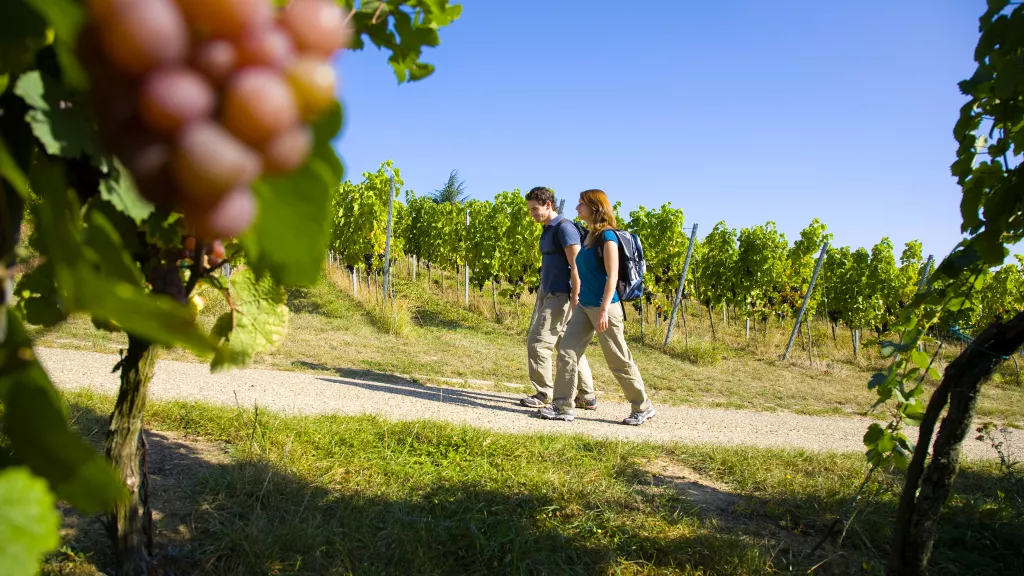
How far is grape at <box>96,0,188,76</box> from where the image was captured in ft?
0.92

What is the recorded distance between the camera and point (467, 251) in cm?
1561

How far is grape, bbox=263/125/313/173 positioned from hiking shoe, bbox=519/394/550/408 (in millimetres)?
5696

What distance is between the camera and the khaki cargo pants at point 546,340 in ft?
18.5

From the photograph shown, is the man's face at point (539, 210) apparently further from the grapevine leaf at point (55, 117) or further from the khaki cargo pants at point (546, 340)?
the grapevine leaf at point (55, 117)

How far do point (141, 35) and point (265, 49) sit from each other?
5 centimetres

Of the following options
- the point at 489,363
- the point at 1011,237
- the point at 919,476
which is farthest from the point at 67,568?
the point at 489,363

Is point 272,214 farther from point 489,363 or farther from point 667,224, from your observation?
point 667,224

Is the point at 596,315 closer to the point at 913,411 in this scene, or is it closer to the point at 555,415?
the point at 555,415

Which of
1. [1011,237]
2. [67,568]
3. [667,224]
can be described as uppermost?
[667,224]

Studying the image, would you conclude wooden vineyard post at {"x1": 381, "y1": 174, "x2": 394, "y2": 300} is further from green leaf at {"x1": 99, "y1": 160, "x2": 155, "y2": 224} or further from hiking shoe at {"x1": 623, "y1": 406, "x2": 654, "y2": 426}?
green leaf at {"x1": 99, "y1": 160, "x2": 155, "y2": 224}

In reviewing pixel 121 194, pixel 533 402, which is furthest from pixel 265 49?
pixel 533 402

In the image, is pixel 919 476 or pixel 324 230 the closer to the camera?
pixel 324 230

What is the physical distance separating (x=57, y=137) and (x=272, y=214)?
1.11 ft

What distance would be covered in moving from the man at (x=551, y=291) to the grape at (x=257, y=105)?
4.96 metres
